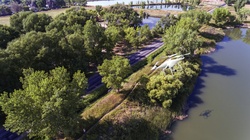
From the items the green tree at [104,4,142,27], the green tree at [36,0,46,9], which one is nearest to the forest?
the green tree at [104,4,142,27]

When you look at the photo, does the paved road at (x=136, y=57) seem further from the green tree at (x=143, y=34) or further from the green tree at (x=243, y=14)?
the green tree at (x=243, y=14)

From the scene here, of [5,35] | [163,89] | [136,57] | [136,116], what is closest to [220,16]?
[136,57]

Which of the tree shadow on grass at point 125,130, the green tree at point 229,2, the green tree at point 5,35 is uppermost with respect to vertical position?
the green tree at point 229,2

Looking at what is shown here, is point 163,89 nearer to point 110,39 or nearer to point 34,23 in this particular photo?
point 110,39

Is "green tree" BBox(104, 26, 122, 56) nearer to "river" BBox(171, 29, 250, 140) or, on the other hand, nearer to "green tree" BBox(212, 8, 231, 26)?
"river" BBox(171, 29, 250, 140)

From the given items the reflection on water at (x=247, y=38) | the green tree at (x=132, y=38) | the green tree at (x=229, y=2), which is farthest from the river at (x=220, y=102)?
the green tree at (x=229, y=2)

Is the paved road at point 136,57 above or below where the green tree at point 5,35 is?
below

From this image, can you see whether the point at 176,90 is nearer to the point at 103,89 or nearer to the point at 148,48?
the point at 103,89

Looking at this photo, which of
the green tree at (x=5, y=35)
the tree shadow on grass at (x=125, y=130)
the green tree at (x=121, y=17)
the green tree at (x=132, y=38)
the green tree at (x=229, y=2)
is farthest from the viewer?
the green tree at (x=229, y=2)
